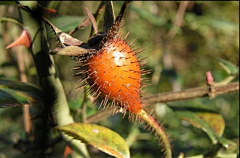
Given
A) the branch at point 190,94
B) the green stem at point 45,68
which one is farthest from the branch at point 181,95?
the green stem at point 45,68

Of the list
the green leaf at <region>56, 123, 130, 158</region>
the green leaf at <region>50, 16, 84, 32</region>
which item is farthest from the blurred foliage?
the green leaf at <region>56, 123, 130, 158</region>

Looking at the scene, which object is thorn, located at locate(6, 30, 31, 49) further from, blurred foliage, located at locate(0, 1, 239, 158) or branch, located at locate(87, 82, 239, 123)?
branch, located at locate(87, 82, 239, 123)

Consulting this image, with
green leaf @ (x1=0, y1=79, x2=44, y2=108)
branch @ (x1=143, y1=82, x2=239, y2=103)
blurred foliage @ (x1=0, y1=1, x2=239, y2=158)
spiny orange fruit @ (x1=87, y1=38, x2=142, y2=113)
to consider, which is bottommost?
blurred foliage @ (x1=0, y1=1, x2=239, y2=158)

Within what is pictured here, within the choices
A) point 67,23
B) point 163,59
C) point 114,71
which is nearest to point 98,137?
point 114,71

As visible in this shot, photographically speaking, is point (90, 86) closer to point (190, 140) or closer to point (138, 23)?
point (190, 140)

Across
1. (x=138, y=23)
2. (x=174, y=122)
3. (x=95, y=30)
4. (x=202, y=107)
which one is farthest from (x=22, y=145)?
(x=138, y=23)

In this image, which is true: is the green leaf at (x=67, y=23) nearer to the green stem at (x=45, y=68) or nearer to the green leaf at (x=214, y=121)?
the green stem at (x=45, y=68)

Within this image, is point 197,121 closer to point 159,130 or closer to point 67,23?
point 159,130
